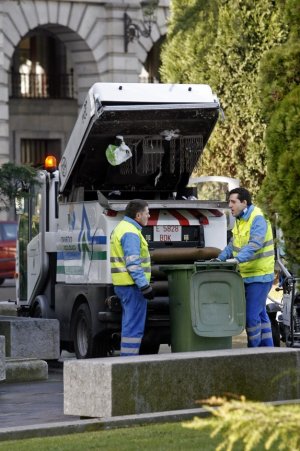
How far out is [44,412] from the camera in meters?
11.5

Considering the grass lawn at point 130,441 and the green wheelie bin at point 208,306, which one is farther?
the green wheelie bin at point 208,306

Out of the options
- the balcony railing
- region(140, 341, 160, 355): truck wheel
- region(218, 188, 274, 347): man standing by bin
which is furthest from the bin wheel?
the balcony railing

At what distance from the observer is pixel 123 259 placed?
44.8ft

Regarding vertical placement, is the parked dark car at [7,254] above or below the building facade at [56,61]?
below

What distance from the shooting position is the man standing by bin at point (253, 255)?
13844 mm

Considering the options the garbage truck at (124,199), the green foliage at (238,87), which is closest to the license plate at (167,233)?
the garbage truck at (124,199)

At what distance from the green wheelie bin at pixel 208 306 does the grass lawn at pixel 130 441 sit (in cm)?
355

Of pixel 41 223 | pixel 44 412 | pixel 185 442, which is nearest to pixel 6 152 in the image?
pixel 41 223

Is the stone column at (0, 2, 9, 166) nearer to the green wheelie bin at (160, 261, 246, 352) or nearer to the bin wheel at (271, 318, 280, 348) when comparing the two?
the bin wheel at (271, 318, 280, 348)

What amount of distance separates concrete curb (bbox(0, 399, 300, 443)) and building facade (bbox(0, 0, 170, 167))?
1191 inches

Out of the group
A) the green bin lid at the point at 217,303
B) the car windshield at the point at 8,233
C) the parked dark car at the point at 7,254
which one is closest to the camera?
the green bin lid at the point at 217,303

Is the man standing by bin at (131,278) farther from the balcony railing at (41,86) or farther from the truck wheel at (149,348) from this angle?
the balcony railing at (41,86)

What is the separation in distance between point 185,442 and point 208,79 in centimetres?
1891

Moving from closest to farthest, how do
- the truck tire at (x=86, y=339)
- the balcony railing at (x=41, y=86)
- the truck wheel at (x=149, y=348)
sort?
the truck tire at (x=86, y=339)
the truck wheel at (x=149, y=348)
the balcony railing at (x=41, y=86)
